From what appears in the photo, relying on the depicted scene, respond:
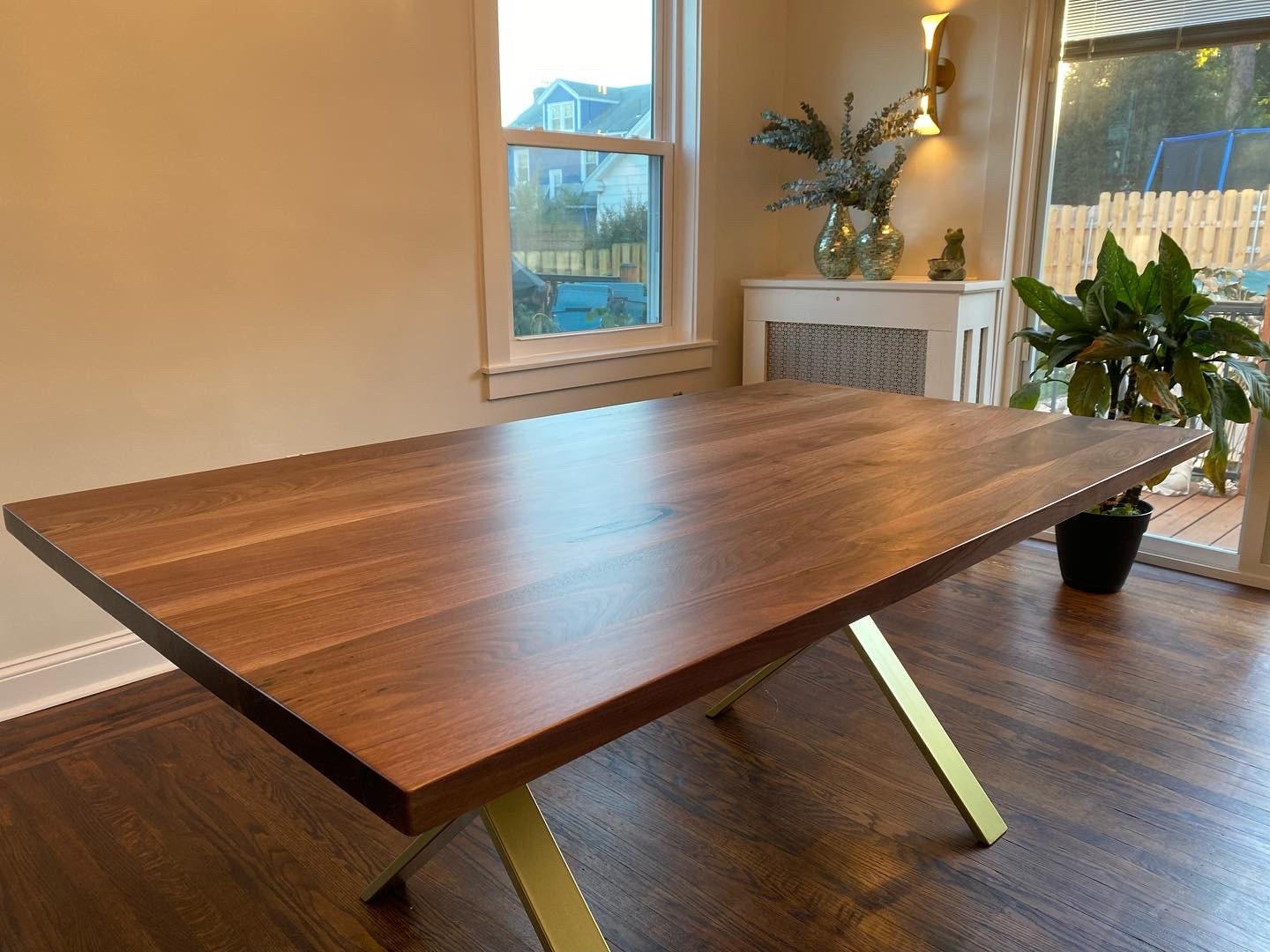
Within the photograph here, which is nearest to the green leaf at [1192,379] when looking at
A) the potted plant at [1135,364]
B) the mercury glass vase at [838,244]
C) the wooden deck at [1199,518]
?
the potted plant at [1135,364]

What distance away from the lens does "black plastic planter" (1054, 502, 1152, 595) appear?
2723mm

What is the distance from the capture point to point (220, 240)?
2.31 m

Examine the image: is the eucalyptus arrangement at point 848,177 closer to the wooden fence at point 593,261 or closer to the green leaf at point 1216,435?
the wooden fence at point 593,261

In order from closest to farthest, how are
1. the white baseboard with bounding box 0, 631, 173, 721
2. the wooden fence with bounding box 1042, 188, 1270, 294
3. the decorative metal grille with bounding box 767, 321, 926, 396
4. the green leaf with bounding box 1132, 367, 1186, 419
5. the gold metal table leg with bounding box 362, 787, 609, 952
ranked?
the gold metal table leg with bounding box 362, 787, 609, 952
the white baseboard with bounding box 0, 631, 173, 721
the green leaf with bounding box 1132, 367, 1186, 419
the wooden fence with bounding box 1042, 188, 1270, 294
the decorative metal grille with bounding box 767, 321, 926, 396

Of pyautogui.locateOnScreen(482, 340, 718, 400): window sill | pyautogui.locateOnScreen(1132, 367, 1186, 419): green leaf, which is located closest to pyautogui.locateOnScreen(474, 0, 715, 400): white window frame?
pyautogui.locateOnScreen(482, 340, 718, 400): window sill

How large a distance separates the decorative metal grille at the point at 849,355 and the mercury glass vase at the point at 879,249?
216 mm

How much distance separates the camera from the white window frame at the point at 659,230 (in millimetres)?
2801

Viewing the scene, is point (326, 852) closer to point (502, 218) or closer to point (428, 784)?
point (428, 784)

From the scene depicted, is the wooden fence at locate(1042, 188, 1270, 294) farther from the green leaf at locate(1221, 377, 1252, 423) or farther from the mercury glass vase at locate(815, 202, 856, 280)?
the mercury glass vase at locate(815, 202, 856, 280)

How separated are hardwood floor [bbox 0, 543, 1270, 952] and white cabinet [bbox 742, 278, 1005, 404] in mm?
1120

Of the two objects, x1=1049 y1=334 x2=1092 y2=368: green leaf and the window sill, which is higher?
x1=1049 y1=334 x2=1092 y2=368: green leaf

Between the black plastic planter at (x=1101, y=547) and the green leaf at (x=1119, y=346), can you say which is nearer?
the green leaf at (x=1119, y=346)

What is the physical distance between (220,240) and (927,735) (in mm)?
1990

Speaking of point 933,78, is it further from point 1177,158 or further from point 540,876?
point 540,876
